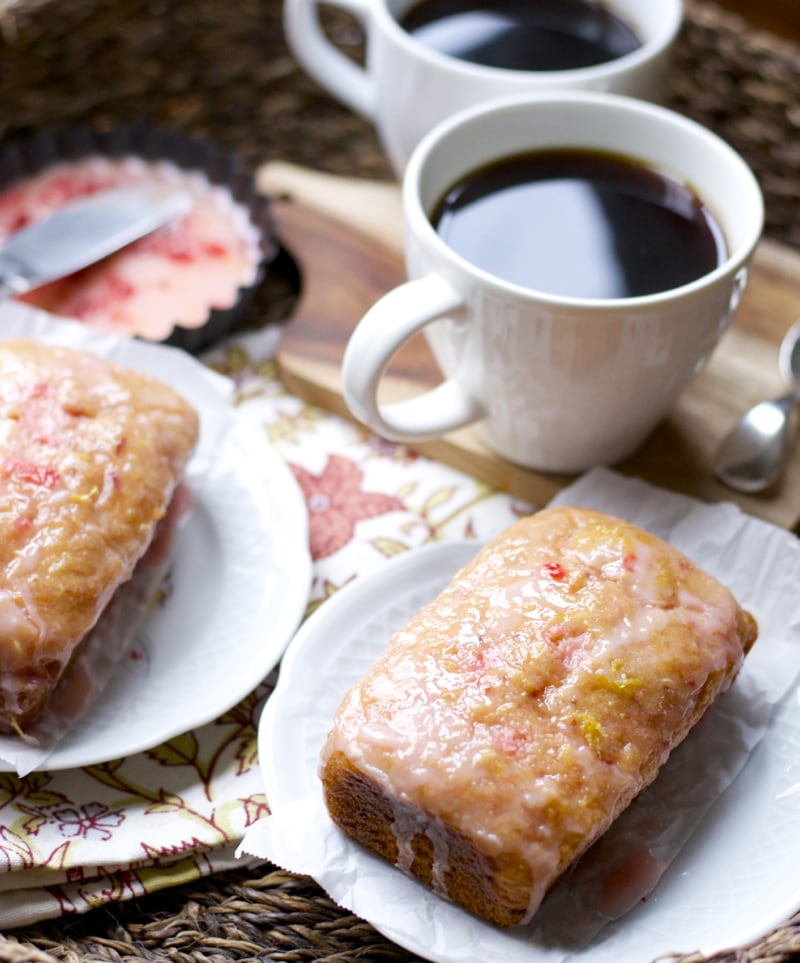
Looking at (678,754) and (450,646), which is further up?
(450,646)

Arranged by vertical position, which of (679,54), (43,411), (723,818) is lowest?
(723,818)

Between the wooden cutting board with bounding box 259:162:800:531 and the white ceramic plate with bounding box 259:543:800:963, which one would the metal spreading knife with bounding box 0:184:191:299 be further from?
the white ceramic plate with bounding box 259:543:800:963

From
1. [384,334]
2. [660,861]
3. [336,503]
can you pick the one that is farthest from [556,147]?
[660,861]

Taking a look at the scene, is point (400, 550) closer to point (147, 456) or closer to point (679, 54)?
point (147, 456)

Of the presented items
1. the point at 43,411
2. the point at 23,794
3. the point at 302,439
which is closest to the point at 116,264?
the point at 302,439

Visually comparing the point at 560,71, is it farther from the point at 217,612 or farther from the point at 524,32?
the point at 217,612

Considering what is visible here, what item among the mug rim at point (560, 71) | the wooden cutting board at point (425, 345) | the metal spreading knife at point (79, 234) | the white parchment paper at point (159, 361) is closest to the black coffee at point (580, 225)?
the mug rim at point (560, 71)
